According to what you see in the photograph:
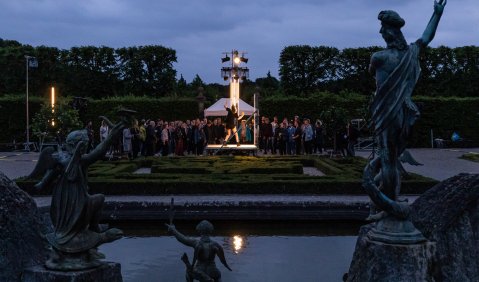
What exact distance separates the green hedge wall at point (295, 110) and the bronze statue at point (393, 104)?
1104 inches

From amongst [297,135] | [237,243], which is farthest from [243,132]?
[237,243]

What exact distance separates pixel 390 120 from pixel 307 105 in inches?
1127

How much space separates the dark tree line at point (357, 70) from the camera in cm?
4034

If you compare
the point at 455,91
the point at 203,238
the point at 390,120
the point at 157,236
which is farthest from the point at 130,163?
the point at 455,91

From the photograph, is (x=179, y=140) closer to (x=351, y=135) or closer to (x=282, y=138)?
(x=282, y=138)

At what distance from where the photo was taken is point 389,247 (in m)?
4.76

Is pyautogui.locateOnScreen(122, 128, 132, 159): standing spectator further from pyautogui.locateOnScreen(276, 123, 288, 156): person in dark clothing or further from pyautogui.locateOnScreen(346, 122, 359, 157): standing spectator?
pyautogui.locateOnScreen(346, 122, 359, 157): standing spectator

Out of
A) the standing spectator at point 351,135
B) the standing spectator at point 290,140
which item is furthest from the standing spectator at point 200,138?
the standing spectator at point 351,135

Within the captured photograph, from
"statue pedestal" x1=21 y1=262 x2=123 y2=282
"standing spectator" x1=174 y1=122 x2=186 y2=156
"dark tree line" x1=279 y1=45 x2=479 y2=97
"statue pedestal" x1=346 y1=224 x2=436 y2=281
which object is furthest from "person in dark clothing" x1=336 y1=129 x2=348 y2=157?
"statue pedestal" x1=21 y1=262 x2=123 y2=282

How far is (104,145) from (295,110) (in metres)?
28.9

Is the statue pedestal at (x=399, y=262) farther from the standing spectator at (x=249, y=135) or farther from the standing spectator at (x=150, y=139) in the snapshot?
the standing spectator at (x=249, y=135)

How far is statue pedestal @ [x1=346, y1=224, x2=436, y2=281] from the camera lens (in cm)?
470

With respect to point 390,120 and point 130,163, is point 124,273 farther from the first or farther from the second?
point 130,163

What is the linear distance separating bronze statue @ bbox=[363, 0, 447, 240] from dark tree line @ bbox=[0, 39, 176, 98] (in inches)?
1513
